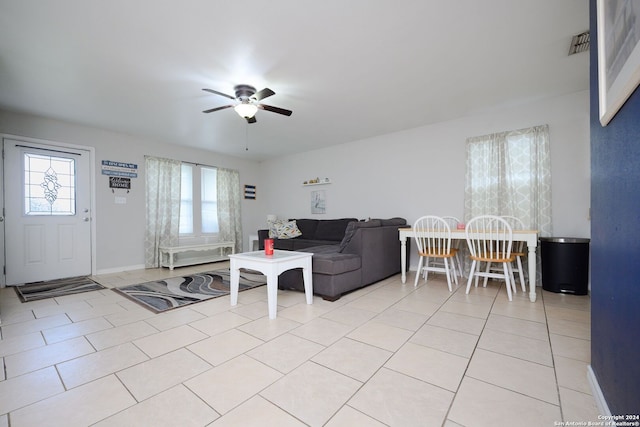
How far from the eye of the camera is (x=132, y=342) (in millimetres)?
1959

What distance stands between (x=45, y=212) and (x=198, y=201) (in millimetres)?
2262

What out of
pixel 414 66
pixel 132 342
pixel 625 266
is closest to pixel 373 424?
pixel 625 266

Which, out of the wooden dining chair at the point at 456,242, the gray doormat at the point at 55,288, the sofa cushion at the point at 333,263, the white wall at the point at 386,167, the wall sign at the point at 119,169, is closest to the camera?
the sofa cushion at the point at 333,263

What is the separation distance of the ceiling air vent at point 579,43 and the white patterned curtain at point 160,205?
5.82 meters

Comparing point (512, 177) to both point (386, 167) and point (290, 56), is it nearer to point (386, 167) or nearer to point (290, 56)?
point (386, 167)

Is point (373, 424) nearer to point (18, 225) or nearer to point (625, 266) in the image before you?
point (625, 266)

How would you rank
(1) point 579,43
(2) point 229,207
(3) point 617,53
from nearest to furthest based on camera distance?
(3) point 617,53 → (1) point 579,43 → (2) point 229,207

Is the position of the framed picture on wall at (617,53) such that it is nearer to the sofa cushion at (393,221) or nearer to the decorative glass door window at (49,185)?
the sofa cushion at (393,221)

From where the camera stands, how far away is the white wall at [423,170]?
3273 millimetres

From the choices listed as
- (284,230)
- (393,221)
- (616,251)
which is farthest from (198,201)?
(616,251)

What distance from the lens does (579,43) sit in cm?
228

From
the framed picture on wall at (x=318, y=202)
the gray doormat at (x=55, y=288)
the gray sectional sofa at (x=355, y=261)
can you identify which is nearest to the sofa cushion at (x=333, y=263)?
the gray sectional sofa at (x=355, y=261)

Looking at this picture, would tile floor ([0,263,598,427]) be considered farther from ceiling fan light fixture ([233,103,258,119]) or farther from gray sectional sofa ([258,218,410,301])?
ceiling fan light fixture ([233,103,258,119])

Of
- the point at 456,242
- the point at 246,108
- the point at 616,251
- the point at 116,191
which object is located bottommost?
the point at 456,242
